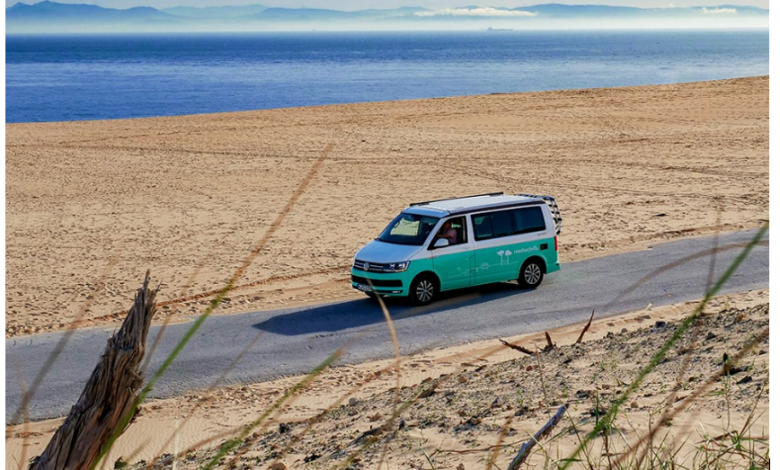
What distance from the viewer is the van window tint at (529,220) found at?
60.0 feet

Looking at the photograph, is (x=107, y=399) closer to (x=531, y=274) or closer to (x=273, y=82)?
(x=531, y=274)

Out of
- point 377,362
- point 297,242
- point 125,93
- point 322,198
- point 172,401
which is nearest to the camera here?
point 172,401

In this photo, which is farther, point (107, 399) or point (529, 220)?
point (529, 220)

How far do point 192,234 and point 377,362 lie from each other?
12473mm

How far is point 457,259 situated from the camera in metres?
17.5

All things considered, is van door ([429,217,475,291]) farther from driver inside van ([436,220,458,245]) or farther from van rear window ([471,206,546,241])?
van rear window ([471,206,546,241])

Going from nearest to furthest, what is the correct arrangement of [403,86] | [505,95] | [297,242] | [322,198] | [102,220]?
[297,242]
[102,220]
[322,198]
[505,95]
[403,86]

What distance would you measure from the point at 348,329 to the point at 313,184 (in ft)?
56.4

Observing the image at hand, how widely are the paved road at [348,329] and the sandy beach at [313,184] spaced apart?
113 centimetres

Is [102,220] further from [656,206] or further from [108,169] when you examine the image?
[656,206]

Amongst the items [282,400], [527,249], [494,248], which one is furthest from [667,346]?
[527,249]

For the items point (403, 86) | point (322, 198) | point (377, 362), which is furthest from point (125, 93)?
point (377, 362)

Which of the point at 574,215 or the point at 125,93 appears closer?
the point at 574,215

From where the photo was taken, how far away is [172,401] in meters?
12.4
